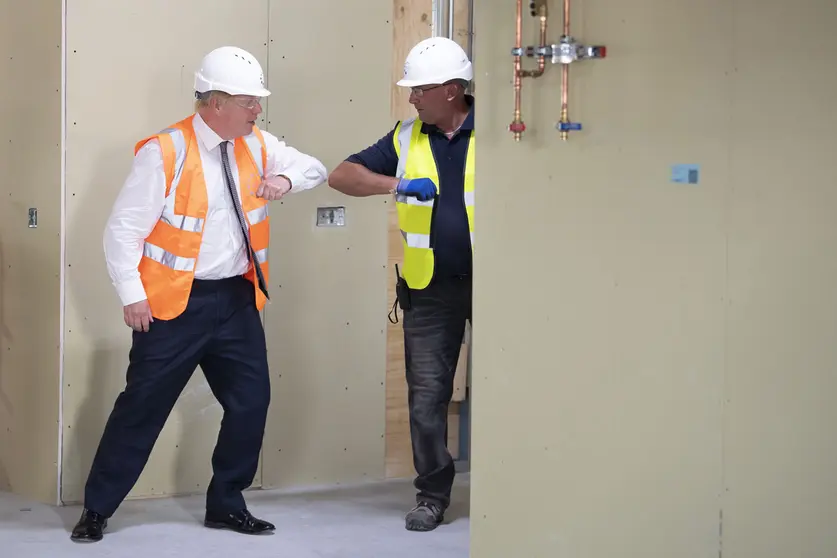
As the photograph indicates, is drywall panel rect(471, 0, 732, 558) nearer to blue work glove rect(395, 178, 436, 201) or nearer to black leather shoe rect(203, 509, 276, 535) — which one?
blue work glove rect(395, 178, 436, 201)

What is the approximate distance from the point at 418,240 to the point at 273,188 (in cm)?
50

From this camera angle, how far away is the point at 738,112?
2.61m

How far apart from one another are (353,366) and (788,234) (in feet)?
7.08

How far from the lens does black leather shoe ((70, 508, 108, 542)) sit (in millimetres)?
3559

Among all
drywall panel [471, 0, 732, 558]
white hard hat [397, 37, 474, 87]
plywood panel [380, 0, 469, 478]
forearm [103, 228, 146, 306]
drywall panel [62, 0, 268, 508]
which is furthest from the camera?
plywood panel [380, 0, 469, 478]

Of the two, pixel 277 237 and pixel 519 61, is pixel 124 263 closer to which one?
pixel 277 237

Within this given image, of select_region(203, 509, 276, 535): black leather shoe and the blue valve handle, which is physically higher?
the blue valve handle

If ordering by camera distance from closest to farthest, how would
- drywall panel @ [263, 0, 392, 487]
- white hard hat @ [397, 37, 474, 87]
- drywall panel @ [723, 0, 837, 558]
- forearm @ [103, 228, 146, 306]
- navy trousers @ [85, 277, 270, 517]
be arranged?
drywall panel @ [723, 0, 837, 558]
forearm @ [103, 228, 146, 306]
navy trousers @ [85, 277, 270, 517]
white hard hat @ [397, 37, 474, 87]
drywall panel @ [263, 0, 392, 487]

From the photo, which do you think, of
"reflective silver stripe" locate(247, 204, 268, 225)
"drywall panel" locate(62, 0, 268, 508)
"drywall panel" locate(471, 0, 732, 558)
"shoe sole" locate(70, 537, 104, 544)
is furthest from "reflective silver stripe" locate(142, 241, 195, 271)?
"drywall panel" locate(471, 0, 732, 558)

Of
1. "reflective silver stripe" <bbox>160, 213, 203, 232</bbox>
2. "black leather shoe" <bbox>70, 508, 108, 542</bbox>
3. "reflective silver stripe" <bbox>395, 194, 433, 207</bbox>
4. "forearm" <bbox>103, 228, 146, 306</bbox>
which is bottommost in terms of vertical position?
"black leather shoe" <bbox>70, 508, 108, 542</bbox>

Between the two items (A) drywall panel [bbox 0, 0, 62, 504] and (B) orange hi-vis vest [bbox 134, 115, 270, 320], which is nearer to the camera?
(B) orange hi-vis vest [bbox 134, 115, 270, 320]

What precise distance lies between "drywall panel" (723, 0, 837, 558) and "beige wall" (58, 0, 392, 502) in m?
1.97

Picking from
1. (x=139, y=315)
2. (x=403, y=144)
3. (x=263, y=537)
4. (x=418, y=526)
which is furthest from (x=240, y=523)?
(x=403, y=144)

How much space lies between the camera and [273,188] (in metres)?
3.67
